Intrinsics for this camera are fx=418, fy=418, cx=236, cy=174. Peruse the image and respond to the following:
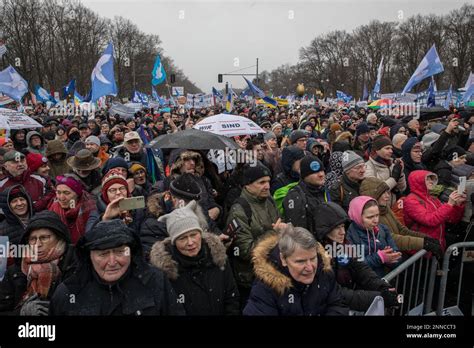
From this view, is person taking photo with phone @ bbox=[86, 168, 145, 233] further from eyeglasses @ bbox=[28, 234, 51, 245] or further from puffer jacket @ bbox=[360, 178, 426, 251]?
puffer jacket @ bbox=[360, 178, 426, 251]

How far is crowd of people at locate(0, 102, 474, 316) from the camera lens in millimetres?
2477

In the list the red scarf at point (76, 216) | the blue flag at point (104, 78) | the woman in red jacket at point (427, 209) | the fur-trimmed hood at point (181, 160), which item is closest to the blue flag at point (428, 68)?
the blue flag at point (104, 78)

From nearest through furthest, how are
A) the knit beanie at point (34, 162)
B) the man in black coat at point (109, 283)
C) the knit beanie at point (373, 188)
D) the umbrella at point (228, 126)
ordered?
1. the man in black coat at point (109, 283)
2. the knit beanie at point (373, 188)
3. the knit beanie at point (34, 162)
4. the umbrella at point (228, 126)

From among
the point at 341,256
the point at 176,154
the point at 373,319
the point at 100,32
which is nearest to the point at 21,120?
the point at 176,154

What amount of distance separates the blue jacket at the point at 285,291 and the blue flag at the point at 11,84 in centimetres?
971

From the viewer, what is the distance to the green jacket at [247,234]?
338 cm

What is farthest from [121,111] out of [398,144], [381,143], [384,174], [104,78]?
[384,174]

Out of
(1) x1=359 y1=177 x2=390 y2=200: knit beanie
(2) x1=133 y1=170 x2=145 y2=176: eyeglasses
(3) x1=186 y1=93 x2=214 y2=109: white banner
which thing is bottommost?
(1) x1=359 y1=177 x2=390 y2=200: knit beanie

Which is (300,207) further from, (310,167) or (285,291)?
(285,291)

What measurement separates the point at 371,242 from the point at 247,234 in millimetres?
1023

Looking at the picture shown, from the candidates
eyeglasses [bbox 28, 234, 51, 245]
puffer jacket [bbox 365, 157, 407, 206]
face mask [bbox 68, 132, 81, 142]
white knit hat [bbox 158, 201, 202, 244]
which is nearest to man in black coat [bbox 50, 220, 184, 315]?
white knit hat [bbox 158, 201, 202, 244]

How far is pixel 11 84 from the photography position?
34.6 feet

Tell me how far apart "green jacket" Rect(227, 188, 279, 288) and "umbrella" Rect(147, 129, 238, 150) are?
1.30 m

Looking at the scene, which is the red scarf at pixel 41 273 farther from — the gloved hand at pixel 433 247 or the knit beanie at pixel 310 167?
the gloved hand at pixel 433 247
